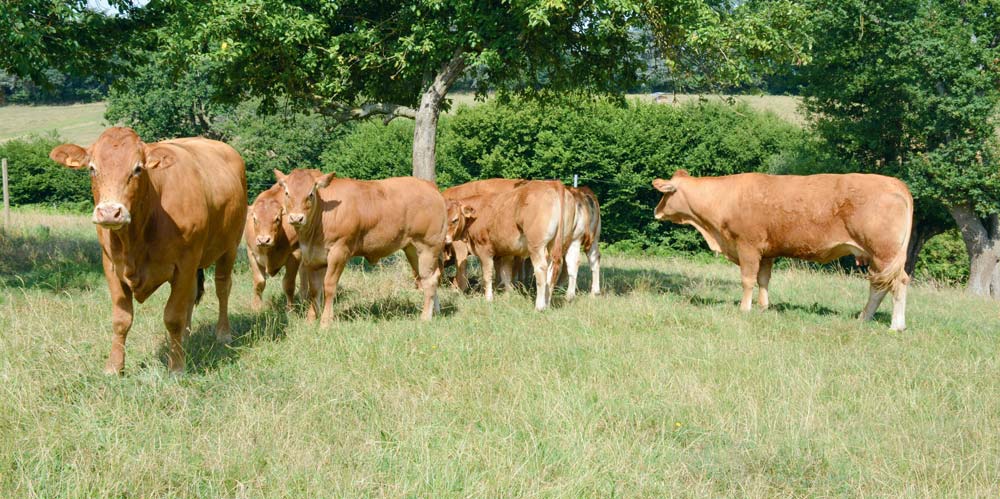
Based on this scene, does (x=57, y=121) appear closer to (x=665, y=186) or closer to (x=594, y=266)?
(x=594, y=266)

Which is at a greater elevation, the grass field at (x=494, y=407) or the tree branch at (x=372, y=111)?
the tree branch at (x=372, y=111)

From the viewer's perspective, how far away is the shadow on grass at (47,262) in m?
9.77

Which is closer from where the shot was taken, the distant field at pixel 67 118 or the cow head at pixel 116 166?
the cow head at pixel 116 166

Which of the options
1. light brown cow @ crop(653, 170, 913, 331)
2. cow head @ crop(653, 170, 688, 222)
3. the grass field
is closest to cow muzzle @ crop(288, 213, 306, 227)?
the grass field

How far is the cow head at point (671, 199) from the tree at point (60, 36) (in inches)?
305

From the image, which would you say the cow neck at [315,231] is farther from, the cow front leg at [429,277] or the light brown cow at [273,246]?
the cow front leg at [429,277]

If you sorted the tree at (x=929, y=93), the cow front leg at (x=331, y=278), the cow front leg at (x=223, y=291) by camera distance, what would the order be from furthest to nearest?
the tree at (x=929, y=93) → the cow front leg at (x=331, y=278) → the cow front leg at (x=223, y=291)

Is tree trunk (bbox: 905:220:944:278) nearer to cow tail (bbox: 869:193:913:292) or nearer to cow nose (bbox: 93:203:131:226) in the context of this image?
cow tail (bbox: 869:193:913:292)

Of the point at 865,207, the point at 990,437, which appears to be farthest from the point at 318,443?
the point at 865,207

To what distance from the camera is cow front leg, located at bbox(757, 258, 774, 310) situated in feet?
33.9

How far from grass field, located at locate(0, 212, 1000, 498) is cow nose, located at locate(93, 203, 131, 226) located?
3.63ft

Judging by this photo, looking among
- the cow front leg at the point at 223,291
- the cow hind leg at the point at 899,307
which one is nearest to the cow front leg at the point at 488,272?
the cow front leg at the point at 223,291

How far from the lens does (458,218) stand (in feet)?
35.3

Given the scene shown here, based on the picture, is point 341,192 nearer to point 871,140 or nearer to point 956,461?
point 956,461
